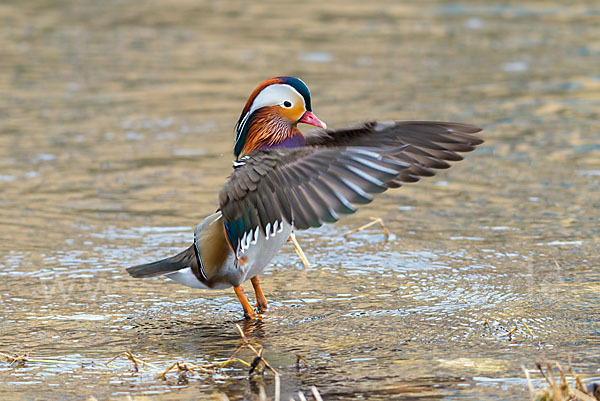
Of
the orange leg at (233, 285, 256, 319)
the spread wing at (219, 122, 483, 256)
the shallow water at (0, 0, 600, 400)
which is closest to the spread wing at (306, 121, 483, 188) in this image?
the spread wing at (219, 122, 483, 256)

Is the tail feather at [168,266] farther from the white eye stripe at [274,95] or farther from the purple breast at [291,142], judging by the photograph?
the white eye stripe at [274,95]

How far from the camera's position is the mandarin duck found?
180 inches

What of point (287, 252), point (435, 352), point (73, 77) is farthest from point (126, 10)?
point (435, 352)

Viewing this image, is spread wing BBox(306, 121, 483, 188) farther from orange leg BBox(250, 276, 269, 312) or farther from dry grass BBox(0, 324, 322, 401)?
dry grass BBox(0, 324, 322, 401)

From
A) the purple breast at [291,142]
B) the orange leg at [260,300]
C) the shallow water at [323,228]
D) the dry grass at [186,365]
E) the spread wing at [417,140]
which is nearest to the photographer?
→ the dry grass at [186,365]

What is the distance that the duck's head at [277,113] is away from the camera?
550cm

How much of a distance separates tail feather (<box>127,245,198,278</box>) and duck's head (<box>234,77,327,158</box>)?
2.36 feet

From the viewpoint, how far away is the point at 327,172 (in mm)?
4629

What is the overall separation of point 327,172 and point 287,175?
22 cm

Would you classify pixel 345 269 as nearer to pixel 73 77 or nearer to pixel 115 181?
pixel 115 181

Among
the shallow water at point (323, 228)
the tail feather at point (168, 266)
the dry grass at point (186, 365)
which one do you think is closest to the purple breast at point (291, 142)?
the tail feather at point (168, 266)

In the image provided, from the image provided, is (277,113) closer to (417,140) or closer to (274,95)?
(274,95)

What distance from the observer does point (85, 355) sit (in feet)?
16.1

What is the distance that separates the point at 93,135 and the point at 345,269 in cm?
464
